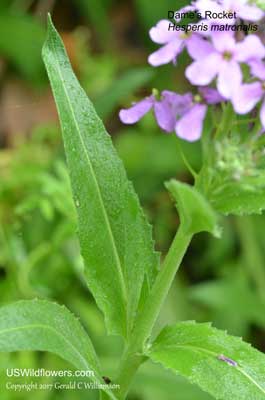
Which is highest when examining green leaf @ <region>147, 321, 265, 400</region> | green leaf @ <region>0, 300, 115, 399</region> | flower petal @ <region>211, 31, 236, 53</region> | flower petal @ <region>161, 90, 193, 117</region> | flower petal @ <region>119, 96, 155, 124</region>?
flower petal @ <region>211, 31, 236, 53</region>

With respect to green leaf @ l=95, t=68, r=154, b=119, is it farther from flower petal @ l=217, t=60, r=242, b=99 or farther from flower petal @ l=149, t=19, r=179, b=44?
flower petal @ l=217, t=60, r=242, b=99

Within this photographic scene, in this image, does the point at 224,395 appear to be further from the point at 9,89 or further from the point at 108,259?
the point at 9,89

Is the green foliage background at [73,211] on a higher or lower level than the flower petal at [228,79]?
lower

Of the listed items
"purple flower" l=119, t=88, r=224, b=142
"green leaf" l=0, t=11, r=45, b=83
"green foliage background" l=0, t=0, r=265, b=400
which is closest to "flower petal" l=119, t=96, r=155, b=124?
"purple flower" l=119, t=88, r=224, b=142

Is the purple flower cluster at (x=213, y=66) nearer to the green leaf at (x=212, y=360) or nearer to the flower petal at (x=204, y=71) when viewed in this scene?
the flower petal at (x=204, y=71)

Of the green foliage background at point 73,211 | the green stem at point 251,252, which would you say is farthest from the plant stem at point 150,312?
the green stem at point 251,252

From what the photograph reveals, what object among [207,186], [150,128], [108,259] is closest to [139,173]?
[150,128]
